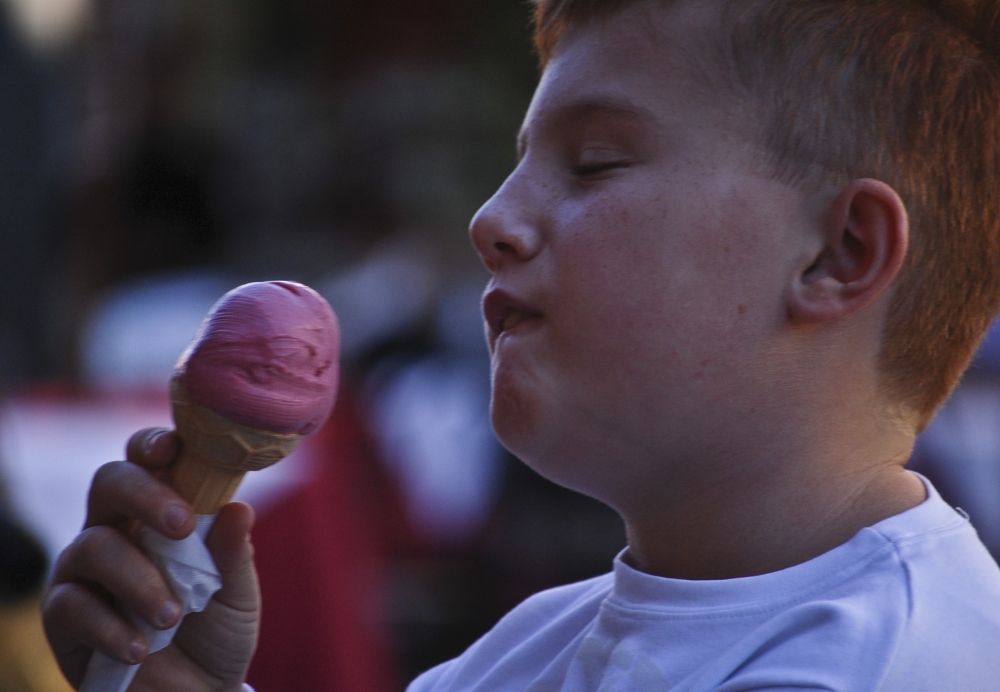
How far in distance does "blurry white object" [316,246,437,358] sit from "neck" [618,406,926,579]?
17.9ft

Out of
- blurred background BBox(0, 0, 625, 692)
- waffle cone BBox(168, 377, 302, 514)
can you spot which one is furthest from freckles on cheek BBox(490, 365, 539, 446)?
blurred background BBox(0, 0, 625, 692)

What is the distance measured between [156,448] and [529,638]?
574 mm

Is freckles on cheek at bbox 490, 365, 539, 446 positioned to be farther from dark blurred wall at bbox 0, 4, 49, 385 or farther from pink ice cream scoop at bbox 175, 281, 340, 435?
dark blurred wall at bbox 0, 4, 49, 385

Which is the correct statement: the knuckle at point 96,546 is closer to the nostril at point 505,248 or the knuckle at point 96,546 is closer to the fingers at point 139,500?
the fingers at point 139,500

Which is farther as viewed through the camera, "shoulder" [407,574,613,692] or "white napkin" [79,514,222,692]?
"shoulder" [407,574,613,692]

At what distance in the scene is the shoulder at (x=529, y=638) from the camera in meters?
1.38

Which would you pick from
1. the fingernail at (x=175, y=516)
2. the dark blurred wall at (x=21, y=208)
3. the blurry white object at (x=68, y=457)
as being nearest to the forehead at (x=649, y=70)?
the fingernail at (x=175, y=516)

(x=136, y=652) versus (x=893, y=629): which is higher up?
(x=893, y=629)

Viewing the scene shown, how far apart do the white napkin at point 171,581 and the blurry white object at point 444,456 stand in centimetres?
327

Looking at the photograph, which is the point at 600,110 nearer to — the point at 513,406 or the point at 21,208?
the point at 513,406

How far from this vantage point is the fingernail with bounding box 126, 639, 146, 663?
1.16 meters

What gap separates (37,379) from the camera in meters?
7.02

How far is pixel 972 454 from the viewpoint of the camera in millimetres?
4672

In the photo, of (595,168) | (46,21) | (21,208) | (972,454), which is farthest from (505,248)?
(46,21)
